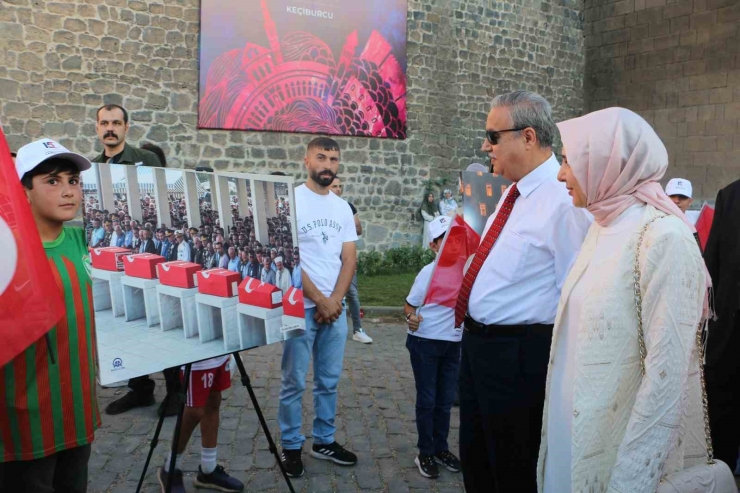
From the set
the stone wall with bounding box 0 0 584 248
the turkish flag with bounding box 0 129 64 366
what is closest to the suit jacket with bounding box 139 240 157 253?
the turkish flag with bounding box 0 129 64 366

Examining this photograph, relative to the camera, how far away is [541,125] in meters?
2.77

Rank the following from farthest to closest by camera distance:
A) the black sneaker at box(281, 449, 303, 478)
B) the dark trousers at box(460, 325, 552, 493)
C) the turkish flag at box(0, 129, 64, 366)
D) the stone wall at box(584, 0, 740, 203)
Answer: the stone wall at box(584, 0, 740, 203)
the black sneaker at box(281, 449, 303, 478)
the dark trousers at box(460, 325, 552, 493)
the turkish flag at box(0, 129, 64, 366)

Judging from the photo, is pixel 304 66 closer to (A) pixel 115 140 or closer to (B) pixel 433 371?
(A) pixel 115 140

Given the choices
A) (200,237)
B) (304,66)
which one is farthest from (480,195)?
(304,66)

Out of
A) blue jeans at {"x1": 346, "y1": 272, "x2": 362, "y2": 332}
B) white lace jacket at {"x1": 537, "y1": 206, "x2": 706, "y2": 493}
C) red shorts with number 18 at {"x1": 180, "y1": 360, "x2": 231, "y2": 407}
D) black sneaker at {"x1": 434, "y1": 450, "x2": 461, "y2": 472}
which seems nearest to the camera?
white lace jacket at {"x1": 537, "y1": 206, "x2": 706, "y2": 493}

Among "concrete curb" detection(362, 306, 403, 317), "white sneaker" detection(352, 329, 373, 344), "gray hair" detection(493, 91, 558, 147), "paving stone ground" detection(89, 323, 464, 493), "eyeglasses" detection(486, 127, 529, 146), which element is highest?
"gray hair" detection(493, 91, 558, 147)

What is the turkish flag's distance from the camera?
1947 mm

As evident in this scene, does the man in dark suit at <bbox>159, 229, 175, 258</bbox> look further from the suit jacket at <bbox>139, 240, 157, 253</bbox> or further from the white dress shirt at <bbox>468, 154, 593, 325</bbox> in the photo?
the white dress shirt at <bbox>468, 154, 593, 325</bbox>

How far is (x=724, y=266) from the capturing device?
3.88 metres

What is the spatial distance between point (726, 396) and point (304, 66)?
10743 mm

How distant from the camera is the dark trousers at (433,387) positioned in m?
3.94

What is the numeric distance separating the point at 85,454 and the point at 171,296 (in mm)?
734

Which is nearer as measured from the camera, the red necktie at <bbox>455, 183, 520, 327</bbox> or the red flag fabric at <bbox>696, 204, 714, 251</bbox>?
the red necktie at <bbox>455, 183, 520, 327</bbox>

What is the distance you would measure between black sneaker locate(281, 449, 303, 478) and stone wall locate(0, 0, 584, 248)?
9.30m
